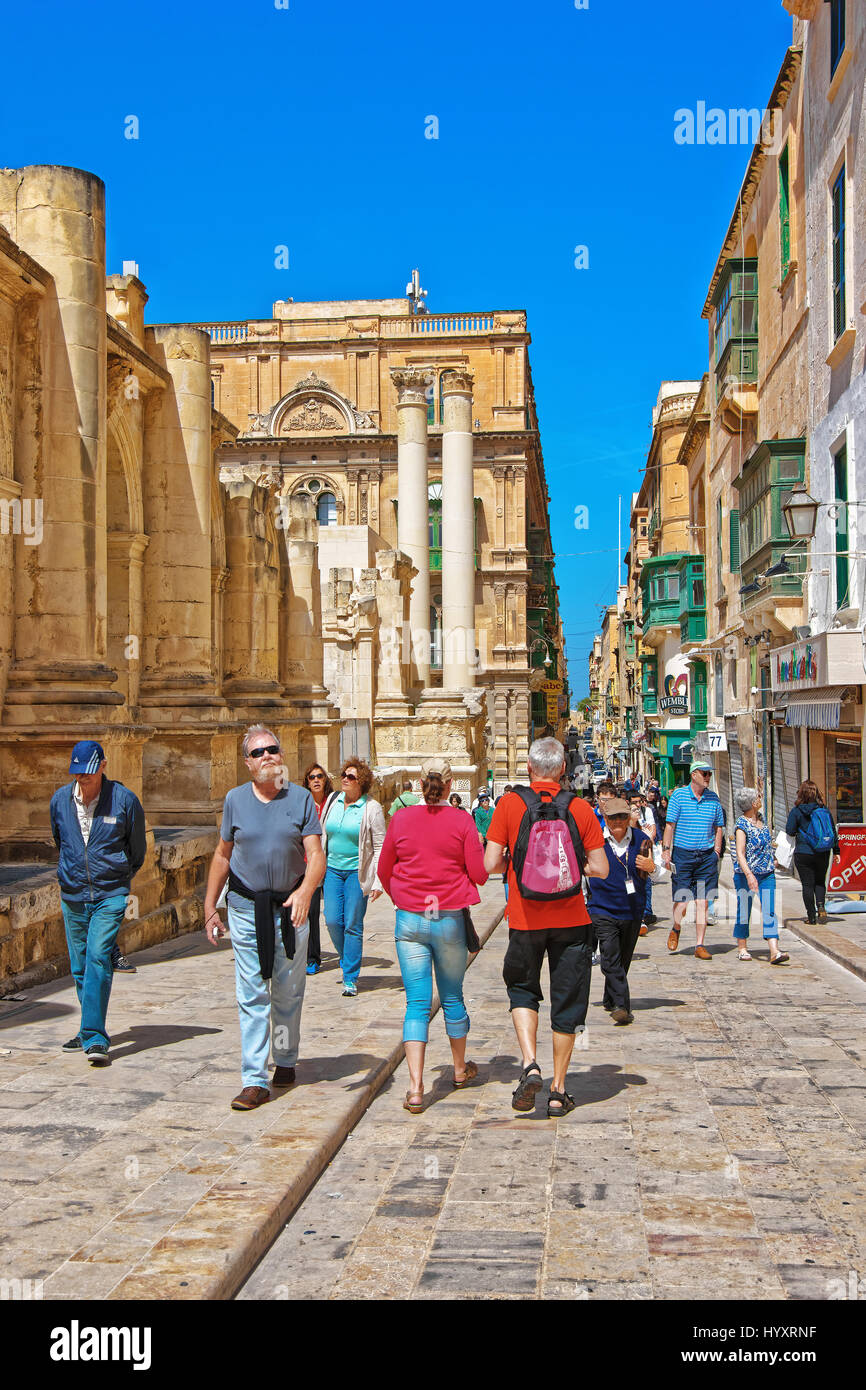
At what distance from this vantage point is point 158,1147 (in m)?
5.00

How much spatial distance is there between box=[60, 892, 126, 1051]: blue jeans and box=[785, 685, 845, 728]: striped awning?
1171 cm

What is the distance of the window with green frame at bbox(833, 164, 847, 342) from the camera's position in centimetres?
1628

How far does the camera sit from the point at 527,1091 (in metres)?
5.77

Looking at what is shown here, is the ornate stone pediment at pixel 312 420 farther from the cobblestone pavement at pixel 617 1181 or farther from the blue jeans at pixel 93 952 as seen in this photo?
the blue jeans at pixel 93 952

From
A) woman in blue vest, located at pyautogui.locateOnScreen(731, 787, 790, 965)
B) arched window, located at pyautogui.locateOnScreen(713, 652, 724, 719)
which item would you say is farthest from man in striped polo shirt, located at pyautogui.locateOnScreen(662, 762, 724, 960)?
arched window, located at pyautogui.locateOnScreen(713, 652, 724, 719)

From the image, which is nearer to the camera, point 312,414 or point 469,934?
point 469,934

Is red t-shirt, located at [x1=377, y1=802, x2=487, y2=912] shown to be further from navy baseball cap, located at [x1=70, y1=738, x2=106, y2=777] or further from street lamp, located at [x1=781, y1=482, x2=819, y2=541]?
street lamp, located at [x1=781, y1=482, x2=819, y2=541]

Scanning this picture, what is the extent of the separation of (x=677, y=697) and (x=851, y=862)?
93.0 ft

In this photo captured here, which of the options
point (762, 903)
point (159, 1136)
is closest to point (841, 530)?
point (762, 903)

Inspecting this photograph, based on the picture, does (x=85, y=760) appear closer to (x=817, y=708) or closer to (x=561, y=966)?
(x=561, y=966)

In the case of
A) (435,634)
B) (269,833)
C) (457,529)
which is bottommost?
(269,833)
